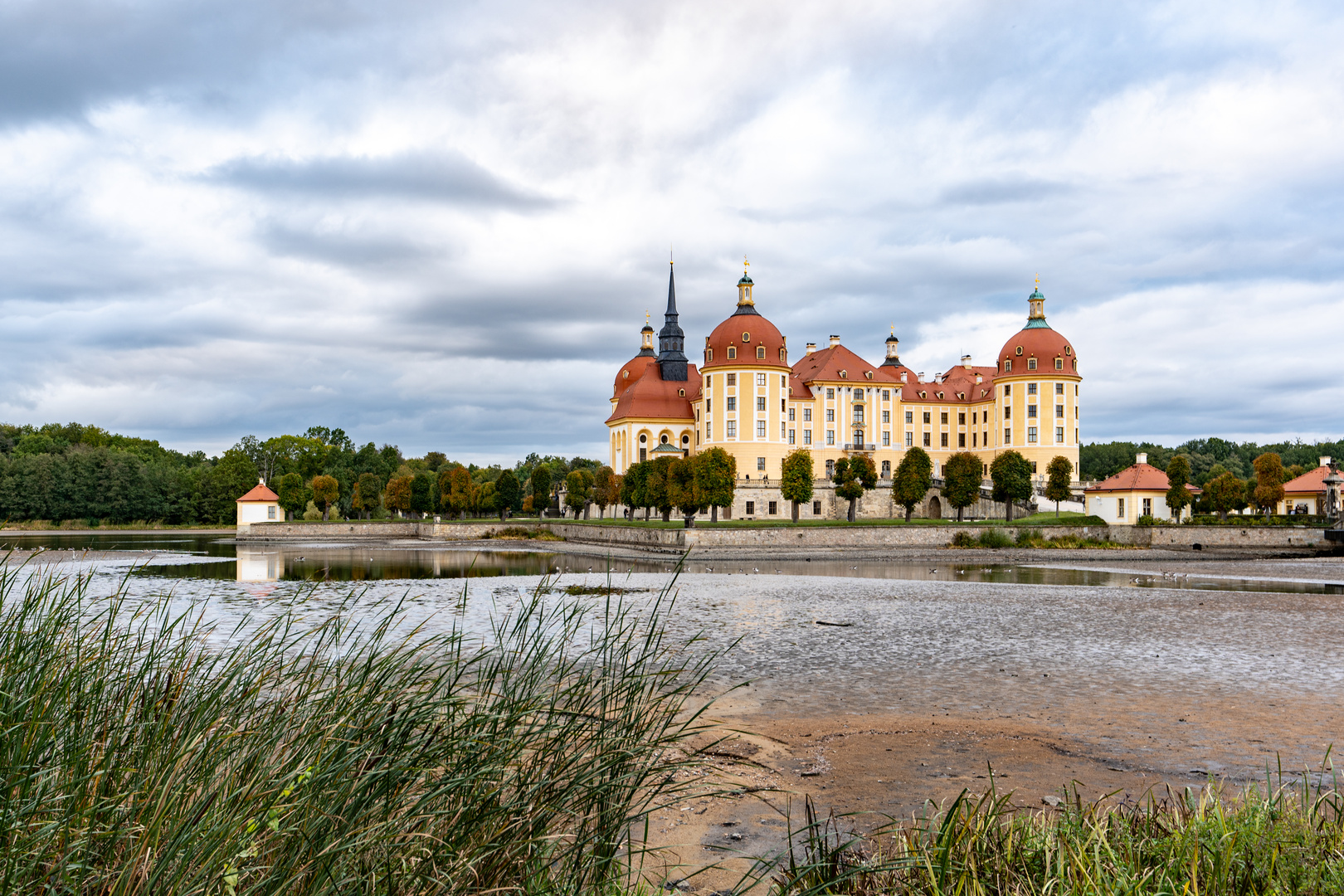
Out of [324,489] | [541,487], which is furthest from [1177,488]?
[324,489]

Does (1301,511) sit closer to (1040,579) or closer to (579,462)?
(1040,579)

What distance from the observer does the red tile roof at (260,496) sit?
6706 cm

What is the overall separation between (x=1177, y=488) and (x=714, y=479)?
82.2 ft

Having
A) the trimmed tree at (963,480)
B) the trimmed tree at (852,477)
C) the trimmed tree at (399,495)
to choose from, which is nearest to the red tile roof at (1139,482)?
the trimmed tree at (963,480)

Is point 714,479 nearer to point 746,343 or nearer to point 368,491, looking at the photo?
point 746,343

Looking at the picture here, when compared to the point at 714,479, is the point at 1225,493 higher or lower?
lower

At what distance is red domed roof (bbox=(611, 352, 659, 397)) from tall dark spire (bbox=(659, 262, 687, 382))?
1.40 m

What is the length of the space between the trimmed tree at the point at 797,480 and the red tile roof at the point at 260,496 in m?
40.3

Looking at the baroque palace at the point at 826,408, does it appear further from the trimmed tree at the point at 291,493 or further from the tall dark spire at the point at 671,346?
the trimmed tree at the point at 291,493

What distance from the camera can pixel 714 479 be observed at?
46.6 meters

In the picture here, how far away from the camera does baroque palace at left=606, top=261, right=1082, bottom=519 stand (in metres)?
60.1

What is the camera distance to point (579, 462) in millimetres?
114250

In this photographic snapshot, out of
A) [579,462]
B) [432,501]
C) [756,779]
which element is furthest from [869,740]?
[579,462]

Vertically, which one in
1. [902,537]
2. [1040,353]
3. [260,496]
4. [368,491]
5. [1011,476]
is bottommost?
[902,537]
